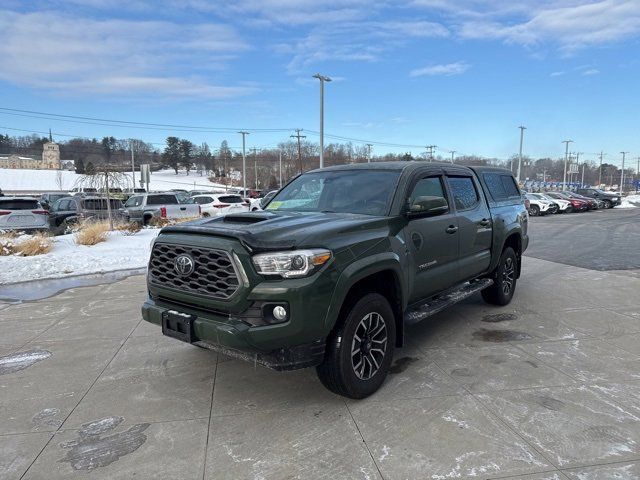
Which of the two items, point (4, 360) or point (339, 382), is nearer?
point (339, 382)

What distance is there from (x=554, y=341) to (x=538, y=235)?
13.4 m

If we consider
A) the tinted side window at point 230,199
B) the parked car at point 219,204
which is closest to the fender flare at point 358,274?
the parked car at point 219,204

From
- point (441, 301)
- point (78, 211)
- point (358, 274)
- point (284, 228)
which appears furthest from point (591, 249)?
point (78, 211)

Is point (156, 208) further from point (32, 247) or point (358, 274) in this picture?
point (358, 274)

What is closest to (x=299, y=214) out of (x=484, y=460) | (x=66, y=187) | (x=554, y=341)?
(x=484, y=460)

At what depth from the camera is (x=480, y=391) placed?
3973 mm

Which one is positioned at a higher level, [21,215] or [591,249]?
[21,215]

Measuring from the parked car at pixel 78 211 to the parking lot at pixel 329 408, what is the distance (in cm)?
1332

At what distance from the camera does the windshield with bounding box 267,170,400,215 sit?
14.6 feet

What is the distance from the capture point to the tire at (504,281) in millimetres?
6500

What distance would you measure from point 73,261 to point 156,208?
30.2 feet

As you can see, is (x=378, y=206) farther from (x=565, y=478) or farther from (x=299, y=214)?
(x=565, y=478)

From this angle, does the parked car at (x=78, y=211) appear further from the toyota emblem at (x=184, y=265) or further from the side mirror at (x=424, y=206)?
the side mirror at (x=424, y=206)

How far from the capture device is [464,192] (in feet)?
18.5
